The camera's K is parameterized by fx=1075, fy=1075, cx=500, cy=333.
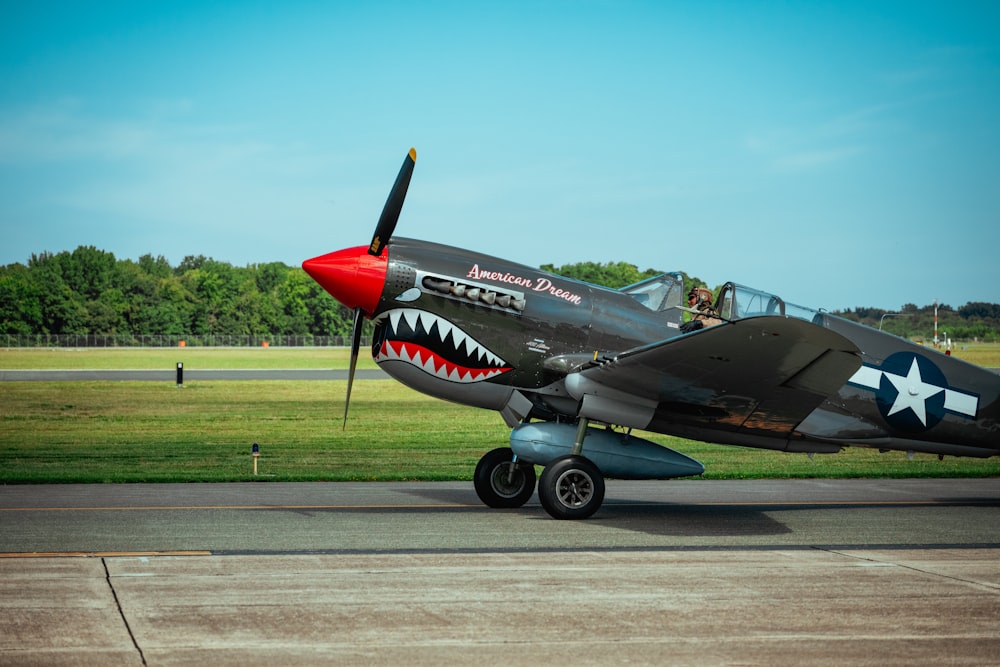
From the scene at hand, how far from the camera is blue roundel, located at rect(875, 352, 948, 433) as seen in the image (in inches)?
500

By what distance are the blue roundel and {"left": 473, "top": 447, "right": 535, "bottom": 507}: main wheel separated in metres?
4.37

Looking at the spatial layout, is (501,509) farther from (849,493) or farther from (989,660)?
(989,660)

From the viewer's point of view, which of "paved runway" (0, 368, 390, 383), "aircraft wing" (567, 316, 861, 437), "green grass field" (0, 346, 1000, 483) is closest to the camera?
"aircraft wing" (567, 316, 861, 437)

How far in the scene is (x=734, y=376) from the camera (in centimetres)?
1132

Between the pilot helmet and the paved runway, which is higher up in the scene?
the pilot helmet

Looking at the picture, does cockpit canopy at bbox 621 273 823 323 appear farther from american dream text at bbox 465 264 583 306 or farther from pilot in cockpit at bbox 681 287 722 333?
american dream text at bbox 465 264 583 306

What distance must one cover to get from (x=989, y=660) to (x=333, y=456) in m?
18.3

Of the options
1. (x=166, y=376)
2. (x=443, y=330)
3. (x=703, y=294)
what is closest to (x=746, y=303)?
(x=703, y=294)

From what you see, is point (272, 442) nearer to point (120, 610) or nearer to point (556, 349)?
point (556, 349)

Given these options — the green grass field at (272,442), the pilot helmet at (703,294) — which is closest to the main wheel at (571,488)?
the pilot helmet at (703,294)

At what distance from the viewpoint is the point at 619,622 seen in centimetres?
718

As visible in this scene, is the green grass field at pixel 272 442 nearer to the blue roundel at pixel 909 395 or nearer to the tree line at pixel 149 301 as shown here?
the blue roundel at pixel 909 395

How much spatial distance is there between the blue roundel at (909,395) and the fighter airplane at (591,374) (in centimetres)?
1

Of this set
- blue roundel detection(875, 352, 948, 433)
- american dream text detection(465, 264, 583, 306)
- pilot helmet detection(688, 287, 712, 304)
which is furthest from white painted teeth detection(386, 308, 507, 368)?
blue roundel detection(875, 352, 948, 433)
